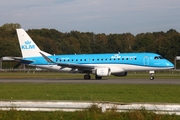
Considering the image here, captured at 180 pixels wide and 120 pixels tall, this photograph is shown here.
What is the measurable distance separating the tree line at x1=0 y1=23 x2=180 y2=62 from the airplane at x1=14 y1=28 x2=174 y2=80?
58135mm

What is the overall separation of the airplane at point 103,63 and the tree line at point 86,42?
5814 centimetres

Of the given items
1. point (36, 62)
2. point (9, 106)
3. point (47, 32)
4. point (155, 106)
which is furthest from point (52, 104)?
point (47, 32)

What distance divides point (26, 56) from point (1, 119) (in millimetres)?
38162

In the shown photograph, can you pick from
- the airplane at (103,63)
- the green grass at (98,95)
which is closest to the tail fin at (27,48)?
the airplane at (103,63)

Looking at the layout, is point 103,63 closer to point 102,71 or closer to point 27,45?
point 102,71

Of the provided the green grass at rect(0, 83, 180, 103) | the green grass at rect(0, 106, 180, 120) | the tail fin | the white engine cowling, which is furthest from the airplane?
the green grass at rect(0, 106, 180, 120)

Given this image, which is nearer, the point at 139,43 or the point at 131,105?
the point at 131,105

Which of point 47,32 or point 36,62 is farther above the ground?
point 47,32

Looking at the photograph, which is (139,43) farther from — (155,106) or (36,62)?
(155,106)

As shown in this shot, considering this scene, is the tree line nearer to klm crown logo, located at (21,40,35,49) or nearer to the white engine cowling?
klm crown logo, located at (21,40,35,49)

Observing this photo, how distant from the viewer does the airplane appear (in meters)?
46.4

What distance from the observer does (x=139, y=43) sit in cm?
13775

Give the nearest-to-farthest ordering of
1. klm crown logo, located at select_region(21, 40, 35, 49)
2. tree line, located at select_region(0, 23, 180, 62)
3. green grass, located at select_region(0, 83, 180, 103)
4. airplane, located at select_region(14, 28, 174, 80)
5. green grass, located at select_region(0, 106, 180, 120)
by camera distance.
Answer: green grass, located at select_region(0, 106, 180, 120) < green grass, located at select_region(0, 83, 180, 103) < airplane, located at select_region(14, 28, 174, 80) < klm crown logo, located at select_region(21, 40, 35, 49) < tree line, located at select_region(0, 23, 180, 62)

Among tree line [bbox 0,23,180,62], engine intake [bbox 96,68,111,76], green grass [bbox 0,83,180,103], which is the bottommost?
green grass [bbox 0,83,180,103]
